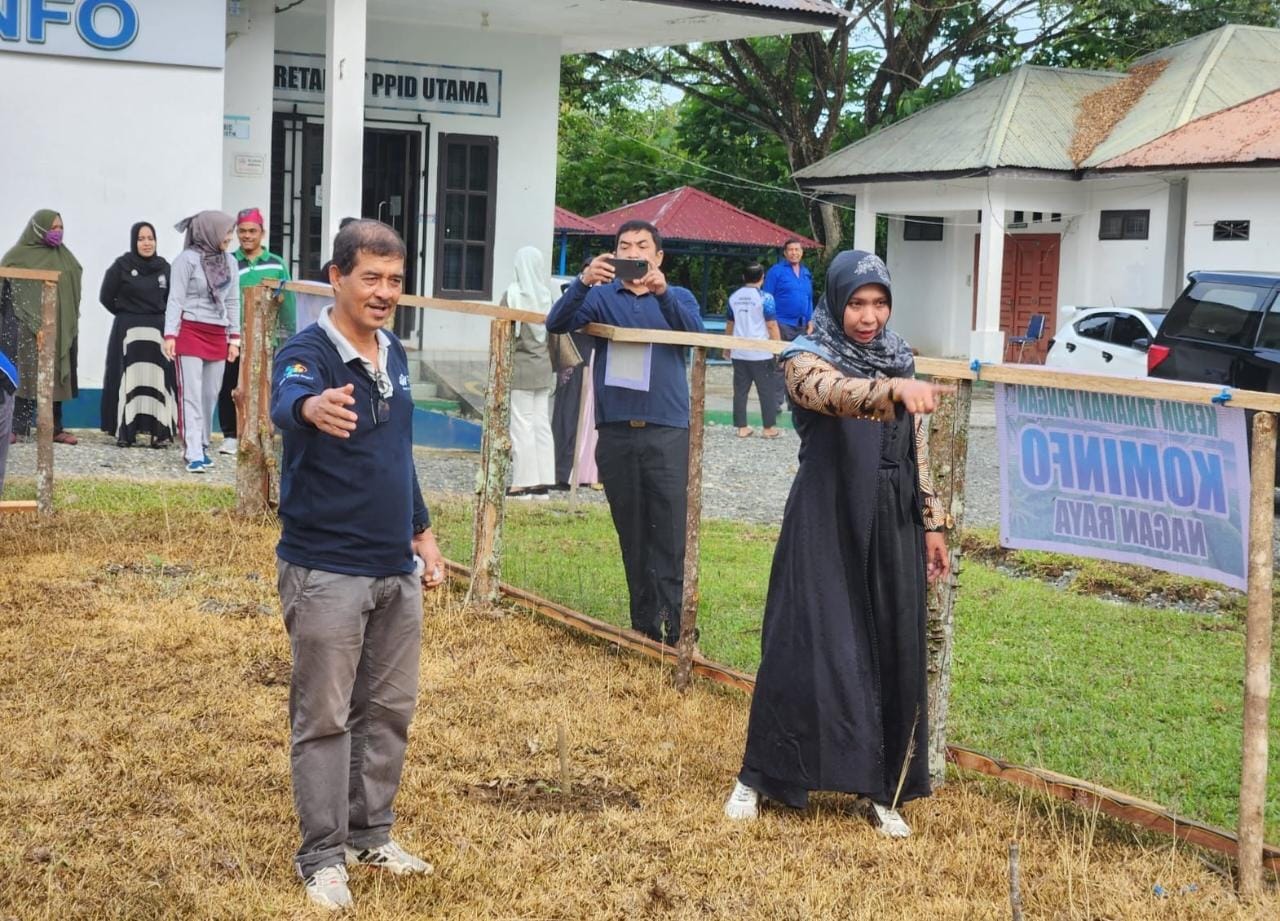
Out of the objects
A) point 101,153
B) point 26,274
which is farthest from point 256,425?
point 101,153

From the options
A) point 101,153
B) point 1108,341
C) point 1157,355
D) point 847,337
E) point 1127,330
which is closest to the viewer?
A: point 847,337

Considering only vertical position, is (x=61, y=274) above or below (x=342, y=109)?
below

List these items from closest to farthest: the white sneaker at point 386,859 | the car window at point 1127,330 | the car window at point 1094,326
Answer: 1. the white sneaker at point 386,859
2. the car window at point 1127,330
3. the car window at point 1094,326

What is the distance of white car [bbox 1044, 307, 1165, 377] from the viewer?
16391 millimetres

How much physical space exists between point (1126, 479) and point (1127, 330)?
1297cm

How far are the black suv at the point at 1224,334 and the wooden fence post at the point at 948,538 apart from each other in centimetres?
724

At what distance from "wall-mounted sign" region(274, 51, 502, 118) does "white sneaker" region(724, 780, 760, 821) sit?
1287 cm

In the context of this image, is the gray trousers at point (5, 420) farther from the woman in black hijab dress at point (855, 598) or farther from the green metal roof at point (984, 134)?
the green metal roof at point (984, 134)

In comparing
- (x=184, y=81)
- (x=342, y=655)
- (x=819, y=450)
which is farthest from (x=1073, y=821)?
(x=184, y=81)

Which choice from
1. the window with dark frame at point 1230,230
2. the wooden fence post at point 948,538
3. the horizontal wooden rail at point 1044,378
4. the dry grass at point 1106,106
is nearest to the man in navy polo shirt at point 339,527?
the horizontal wooden rail at point 1044,378

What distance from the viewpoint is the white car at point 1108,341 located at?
16.4 metres

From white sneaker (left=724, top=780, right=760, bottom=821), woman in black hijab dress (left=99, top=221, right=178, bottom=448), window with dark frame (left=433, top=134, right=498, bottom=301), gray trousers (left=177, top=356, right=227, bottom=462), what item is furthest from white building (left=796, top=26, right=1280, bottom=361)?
white sneaker (left=724, top=780, right=760, bottom=821)

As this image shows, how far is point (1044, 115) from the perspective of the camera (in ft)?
79.1

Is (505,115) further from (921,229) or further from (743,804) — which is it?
(743,804)
